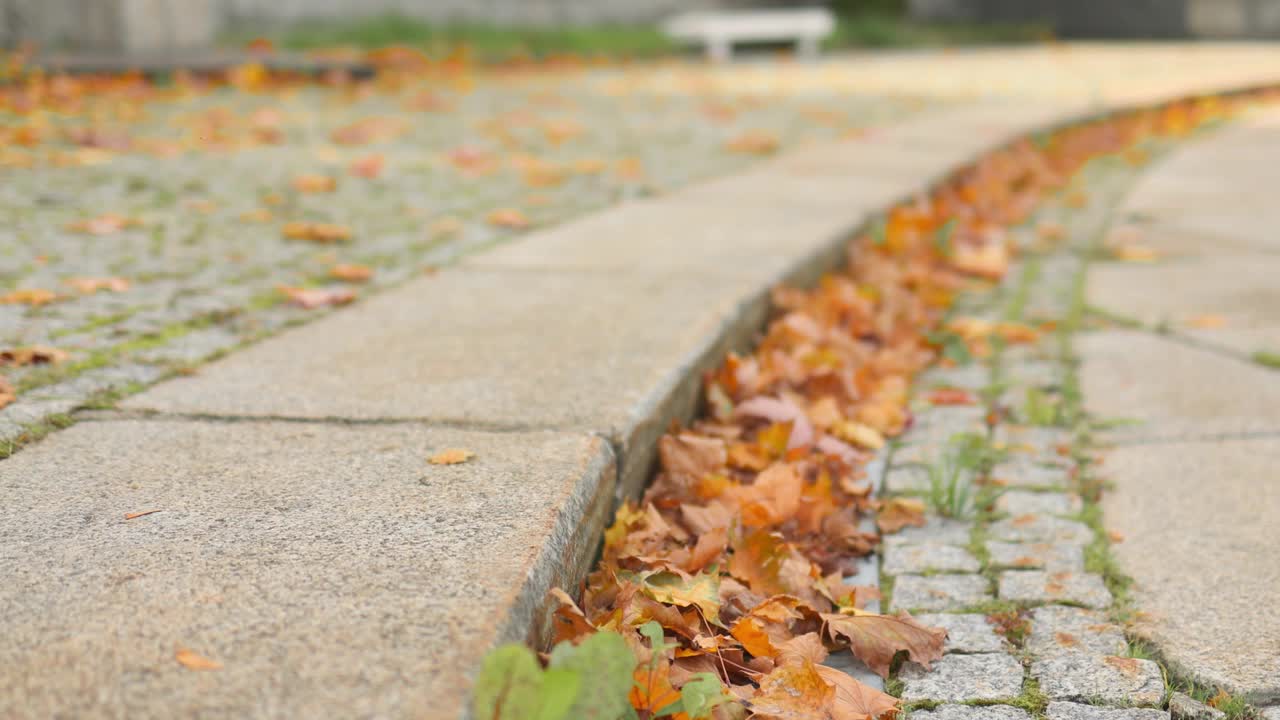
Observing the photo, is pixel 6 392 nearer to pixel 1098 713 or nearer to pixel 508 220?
pixel 1098 713

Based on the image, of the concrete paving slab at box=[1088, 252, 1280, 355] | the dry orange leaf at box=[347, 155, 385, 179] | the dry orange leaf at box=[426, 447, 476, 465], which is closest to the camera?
the dry orange leaf at box=[426, 447, 476, 465]

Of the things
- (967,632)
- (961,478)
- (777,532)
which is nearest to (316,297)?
(777,532)

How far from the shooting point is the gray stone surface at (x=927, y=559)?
1871 mm

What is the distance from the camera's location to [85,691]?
110cm

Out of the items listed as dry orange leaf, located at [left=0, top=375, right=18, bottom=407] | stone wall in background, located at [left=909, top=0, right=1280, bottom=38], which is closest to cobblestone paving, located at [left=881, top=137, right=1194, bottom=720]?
dry orange leaf, located at [left=0, top=375, right=18, bottom=407]

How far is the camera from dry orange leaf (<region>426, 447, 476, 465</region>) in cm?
168

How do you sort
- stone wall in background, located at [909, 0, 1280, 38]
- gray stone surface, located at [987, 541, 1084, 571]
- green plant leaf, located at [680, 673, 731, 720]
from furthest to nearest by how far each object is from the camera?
stone wall in background, located at [909, 0, 1280, 38] → gray stone surface, located at [987, 541, 1084, 571] → green plant leaf, located at [680, 673, 731, 720]

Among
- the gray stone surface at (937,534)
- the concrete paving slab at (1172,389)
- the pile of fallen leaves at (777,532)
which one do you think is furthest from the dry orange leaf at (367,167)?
the gray stone surface at (937,534)

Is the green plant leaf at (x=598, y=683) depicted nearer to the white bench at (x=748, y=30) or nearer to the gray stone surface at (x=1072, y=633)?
the gray stone surface at (x=1072, y=633)

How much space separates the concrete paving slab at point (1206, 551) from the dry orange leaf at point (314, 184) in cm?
293

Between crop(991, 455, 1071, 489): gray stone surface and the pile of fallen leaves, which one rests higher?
the pile of fallen leaves

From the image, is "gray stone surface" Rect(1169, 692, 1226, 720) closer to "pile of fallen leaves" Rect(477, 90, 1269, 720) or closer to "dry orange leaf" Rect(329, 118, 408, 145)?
"pile of fallen leaves" Rect(477, 90, 1269, 720)

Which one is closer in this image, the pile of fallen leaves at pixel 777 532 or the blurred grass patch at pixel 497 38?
the pile of fallen leaves at pixel 777 532

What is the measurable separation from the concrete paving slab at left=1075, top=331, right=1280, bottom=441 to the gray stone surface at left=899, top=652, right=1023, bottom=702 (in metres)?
0.89
